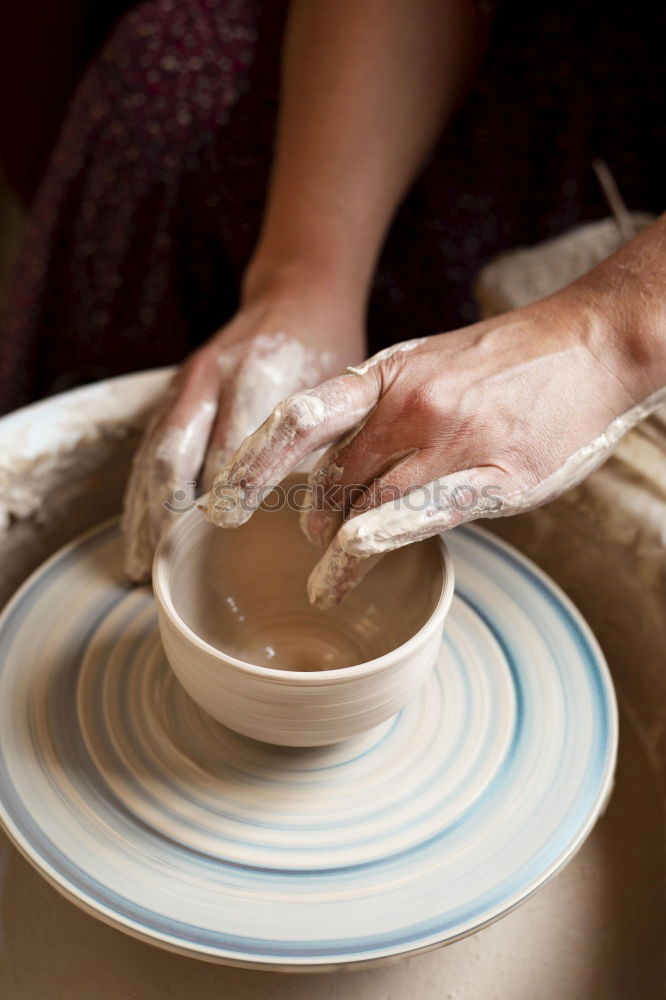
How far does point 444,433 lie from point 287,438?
15 cm

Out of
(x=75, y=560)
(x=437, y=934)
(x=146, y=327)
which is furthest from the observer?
(x=146, y=327)

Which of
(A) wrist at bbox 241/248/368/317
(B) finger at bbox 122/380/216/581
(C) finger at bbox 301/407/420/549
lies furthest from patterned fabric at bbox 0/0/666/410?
(C) finger at bbox 301/407/420/549

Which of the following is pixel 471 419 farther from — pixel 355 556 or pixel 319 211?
pixel 319 211

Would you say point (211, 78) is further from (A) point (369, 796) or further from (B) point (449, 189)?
(A) point (369, 796)

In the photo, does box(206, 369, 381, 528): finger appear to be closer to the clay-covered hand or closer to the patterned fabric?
the clay-covered hand

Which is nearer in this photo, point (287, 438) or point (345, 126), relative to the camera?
point (287, 438)

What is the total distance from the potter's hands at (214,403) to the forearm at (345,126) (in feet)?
0.55

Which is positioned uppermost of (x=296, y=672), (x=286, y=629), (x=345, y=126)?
(x=345, y=126)

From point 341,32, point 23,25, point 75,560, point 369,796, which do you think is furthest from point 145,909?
point 23,25

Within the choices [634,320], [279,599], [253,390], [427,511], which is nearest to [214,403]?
[253,390]

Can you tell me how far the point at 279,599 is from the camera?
1.14 meters

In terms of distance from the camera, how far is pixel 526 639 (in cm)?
107

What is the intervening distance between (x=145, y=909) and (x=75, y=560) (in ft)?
1.63

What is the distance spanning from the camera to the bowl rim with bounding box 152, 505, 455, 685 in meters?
0.79
